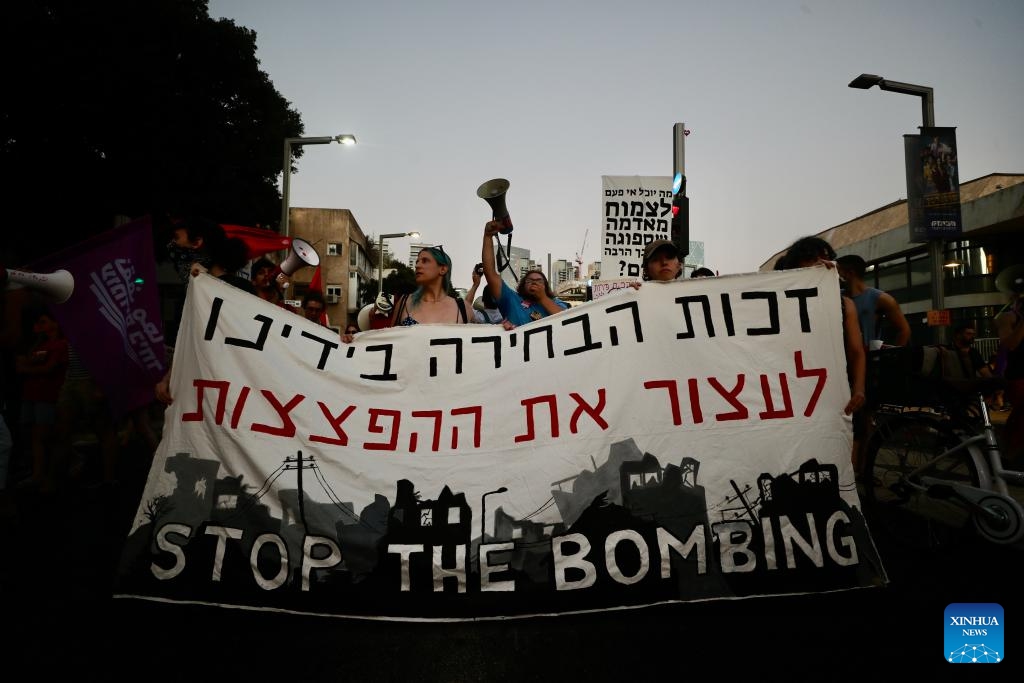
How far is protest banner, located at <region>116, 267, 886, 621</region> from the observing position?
2512mm

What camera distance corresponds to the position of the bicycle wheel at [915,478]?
3191 mm

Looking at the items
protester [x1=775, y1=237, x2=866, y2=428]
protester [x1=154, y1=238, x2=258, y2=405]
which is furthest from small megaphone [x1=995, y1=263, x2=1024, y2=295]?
protester [x1=154, y1=238, x2=258, y2=405]

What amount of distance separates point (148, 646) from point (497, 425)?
5.62ft

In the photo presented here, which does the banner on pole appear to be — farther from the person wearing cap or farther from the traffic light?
the person wearing cap

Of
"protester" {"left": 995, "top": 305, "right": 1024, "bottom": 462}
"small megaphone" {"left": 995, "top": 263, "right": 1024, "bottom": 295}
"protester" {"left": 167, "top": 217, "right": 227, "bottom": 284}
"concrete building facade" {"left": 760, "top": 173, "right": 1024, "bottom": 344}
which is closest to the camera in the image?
"protester" {"left": 167, "top": 217, "right": 227, "bottom": 284}

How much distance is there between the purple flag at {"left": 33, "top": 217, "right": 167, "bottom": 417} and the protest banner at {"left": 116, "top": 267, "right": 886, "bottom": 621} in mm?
1027

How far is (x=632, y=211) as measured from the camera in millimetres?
8602

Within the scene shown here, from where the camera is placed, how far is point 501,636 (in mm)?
2320

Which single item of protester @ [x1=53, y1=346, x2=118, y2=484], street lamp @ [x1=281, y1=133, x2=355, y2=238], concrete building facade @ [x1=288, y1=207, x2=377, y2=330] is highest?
concrete building facade @ [x1=288, y1=207, x2=377, y2=330]

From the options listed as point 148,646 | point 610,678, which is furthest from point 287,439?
point 610,678

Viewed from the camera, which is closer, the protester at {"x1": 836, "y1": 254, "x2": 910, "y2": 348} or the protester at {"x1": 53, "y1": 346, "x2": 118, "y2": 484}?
the protester at {"x1": 836, "y1": 254, "x2": 910, "y2": 348}

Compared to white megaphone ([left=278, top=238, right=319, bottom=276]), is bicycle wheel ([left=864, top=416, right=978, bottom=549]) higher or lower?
lower

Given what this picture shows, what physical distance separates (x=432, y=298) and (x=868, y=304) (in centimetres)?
337

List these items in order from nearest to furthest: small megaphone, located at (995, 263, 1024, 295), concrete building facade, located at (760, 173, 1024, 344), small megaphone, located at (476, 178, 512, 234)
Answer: small megaphone, located at (995, 263, 1024, 295) < small megaphone, located at (476, 178, 512, 234) < concrete building facade, located at (760, 173, 1024, 344)
